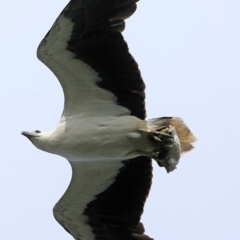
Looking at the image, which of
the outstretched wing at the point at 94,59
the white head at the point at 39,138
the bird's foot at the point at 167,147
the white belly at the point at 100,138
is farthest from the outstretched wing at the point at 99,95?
the white head at the point at 39,138

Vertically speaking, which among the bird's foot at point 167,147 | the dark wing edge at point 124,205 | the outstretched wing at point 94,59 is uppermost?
the outstretched wing at point 94,59

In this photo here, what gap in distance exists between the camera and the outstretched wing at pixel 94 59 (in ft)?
41.6

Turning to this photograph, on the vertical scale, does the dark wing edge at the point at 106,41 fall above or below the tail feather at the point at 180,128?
above

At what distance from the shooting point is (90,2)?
12656 mm

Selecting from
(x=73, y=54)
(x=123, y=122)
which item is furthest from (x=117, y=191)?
(x=73, y=54)

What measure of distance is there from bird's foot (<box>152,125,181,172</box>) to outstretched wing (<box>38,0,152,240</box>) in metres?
0.37

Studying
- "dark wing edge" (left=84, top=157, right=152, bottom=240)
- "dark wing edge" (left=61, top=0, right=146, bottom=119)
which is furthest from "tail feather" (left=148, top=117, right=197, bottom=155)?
"dark wing edge" (left=84, top=157, right=152, bottom=240)

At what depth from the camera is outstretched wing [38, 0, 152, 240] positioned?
12.7 metres

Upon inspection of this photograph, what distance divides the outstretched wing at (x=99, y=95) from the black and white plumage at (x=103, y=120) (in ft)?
0.04

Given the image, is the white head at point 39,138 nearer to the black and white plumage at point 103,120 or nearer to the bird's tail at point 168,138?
the black and white plumage at point 103,120

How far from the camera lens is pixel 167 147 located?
13062mm

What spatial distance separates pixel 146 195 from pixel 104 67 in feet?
6.91

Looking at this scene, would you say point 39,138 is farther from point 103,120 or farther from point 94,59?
point 94,59

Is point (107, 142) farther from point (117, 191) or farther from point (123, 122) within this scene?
point (117, 191)
